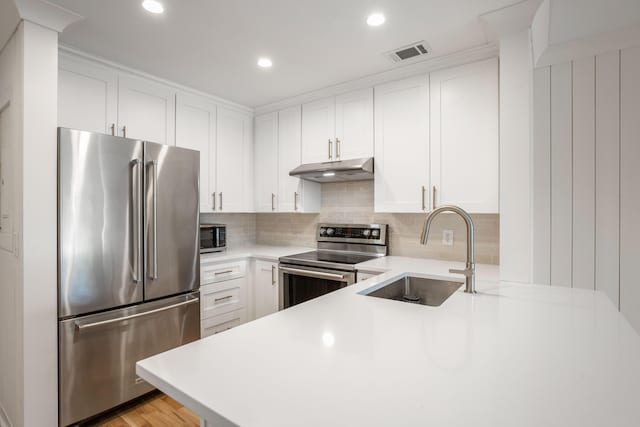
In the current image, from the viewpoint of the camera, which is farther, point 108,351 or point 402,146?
point 402,146

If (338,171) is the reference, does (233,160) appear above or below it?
above

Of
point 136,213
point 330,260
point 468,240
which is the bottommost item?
point 330,260

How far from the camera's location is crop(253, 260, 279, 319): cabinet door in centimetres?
285

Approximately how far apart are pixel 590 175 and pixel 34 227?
2.91 m

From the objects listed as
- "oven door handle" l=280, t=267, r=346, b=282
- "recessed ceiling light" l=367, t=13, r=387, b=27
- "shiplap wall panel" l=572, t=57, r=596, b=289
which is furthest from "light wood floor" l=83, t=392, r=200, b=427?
"recessed ceiling light" l=367, t=13, r=387, b=27

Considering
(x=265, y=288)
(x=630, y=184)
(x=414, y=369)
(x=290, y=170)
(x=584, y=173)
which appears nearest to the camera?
(x=414, y=369)

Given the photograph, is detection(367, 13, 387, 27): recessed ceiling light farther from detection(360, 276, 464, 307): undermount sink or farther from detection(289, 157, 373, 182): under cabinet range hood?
detection(360, 276, 464, 307): undermount sink

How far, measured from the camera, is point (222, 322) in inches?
110

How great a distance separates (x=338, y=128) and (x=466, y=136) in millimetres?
1071

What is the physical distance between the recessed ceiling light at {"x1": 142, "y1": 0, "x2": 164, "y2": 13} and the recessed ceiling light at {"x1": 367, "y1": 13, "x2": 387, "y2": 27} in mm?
1134

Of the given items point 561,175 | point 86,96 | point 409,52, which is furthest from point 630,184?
point 86,96

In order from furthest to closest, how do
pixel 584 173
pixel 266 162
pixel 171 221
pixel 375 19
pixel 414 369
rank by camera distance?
1. pixel 266 162
2. pixel 171 221
3. pixel 375 19
4. pixel 584 173
5. pixel 414 369

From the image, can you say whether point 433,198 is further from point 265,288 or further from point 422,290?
point 265,288

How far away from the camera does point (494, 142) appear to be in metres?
2.14
